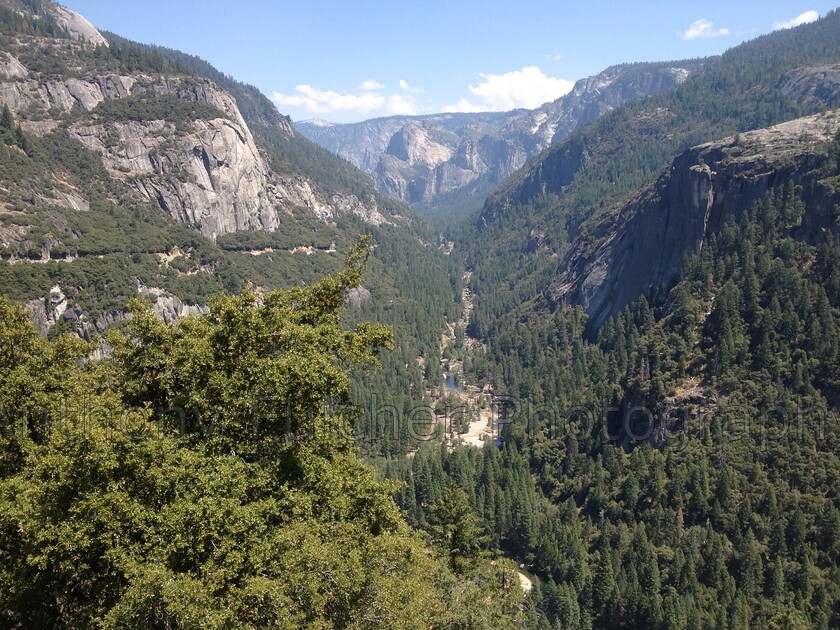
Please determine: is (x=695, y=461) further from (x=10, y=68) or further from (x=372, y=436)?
(x=10, y=68)

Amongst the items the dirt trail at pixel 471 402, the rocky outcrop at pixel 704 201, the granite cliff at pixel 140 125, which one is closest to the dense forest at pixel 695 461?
the rocky outcrop at pixel 704 201

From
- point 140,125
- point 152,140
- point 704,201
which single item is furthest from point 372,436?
point 140,125

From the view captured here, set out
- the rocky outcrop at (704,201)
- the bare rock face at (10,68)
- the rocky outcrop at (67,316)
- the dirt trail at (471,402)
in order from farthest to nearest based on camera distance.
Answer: the bare rock face at (10,68) < the dirt trail at (471,402) < the rocky outcrop at (704,201) < the rocky outcrop at (67,316)

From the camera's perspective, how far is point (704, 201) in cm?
13575

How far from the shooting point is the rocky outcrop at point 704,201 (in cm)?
11864

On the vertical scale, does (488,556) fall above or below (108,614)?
below

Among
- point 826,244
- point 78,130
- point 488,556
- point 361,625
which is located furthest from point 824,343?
point 78,130

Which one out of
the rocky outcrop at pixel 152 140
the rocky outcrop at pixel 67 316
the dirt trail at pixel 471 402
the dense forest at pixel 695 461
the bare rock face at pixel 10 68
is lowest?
the dirt trail at pixel 471 402

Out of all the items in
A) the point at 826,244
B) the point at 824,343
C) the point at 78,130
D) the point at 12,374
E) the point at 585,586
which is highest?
the point at 78,130

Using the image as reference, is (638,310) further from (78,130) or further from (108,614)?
(78,130)

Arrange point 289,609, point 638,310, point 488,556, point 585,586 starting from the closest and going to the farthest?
point 289,609 < point 488,556 < point 585,586 < point 638,310

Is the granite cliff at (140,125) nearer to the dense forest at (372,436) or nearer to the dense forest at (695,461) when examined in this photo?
the dense forest at (372,436)

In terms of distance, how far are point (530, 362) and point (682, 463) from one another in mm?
72250

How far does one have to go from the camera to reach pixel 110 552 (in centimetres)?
1481
